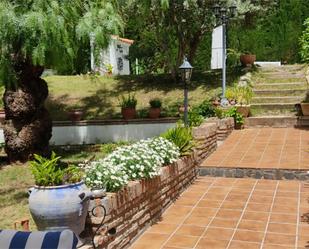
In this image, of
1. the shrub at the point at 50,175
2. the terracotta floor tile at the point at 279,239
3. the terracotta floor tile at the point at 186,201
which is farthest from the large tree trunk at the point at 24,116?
the terracotta floor tile at the point at 279,239

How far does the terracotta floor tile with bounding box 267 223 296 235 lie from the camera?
4785mm

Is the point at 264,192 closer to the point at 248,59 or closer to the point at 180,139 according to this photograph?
the point at 180,139

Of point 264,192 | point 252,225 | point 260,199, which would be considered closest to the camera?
point 252,225

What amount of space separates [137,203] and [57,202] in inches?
54.0

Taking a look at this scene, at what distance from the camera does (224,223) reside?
508cm

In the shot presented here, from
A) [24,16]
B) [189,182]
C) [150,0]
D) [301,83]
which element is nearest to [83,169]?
[189,182]

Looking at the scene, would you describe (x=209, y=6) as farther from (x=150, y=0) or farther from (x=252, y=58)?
(x=252, y=58)

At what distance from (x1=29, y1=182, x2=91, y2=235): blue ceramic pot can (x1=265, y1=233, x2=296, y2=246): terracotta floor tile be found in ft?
6.82

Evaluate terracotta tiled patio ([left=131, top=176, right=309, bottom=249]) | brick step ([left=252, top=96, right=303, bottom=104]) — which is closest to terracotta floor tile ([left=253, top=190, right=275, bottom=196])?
terracotta tiled patio ([left=131, top=176, right=309, bottom=249])

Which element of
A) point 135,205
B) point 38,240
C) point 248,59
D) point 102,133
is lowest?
point 102,133

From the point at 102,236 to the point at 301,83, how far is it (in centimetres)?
1156

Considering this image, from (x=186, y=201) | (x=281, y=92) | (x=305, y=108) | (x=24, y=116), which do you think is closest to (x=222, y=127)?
(x=305, y=108)

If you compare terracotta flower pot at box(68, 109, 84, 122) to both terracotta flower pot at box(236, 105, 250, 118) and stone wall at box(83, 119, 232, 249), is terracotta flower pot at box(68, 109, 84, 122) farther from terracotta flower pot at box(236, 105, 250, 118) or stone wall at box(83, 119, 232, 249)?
stone wall at box(83, 119, 232, 249)

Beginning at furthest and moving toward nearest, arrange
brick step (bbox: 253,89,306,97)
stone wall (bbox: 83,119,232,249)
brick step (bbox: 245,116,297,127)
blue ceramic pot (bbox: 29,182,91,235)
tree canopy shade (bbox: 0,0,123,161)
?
brick step (bbox: 253,89,306,97) → brick step (bbox: 245,116,297,127) → tree canopy shade (bbox: 0,0,123,161) → stone wall (bbox: 83,119,232,249) → blue ceramic pot (bbox: 29,182,91,235)
